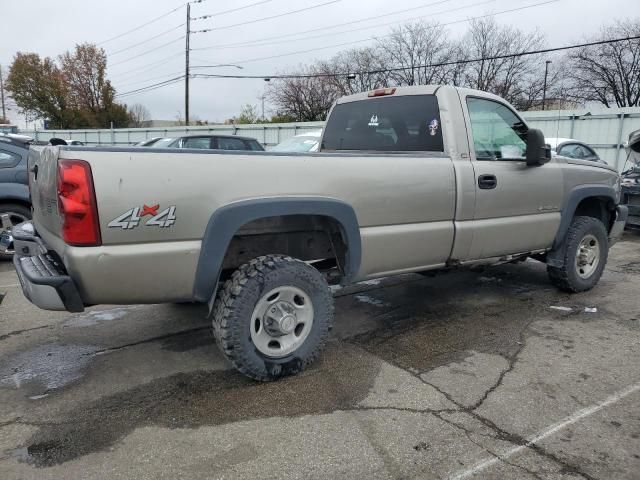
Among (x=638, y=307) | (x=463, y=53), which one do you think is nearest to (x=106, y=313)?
(x=638, y=307)

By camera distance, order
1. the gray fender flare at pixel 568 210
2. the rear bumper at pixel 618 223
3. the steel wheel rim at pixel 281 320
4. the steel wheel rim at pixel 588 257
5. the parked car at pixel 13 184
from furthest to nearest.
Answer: the parked car at pixel 13 184 < the rear bumper at pixel 618 223 < the steel wheel rim at pixel 588 257 < the gray fender flare at pixel 568 210 < the steel wheel rim at pixel 281 320

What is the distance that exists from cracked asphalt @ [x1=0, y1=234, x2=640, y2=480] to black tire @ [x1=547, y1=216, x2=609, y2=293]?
455 mm

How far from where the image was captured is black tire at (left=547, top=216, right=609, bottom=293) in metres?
5.31

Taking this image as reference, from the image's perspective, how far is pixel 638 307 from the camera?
525 centimetres

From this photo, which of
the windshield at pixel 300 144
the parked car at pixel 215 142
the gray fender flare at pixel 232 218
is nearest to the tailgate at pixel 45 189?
the gray fender flare at pixel 232 218

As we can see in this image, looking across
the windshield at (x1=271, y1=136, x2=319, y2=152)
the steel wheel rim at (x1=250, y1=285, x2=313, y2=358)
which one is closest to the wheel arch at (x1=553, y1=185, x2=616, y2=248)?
the steel wheel rim at (x1=250, y1=285, x2=313, y2=358)

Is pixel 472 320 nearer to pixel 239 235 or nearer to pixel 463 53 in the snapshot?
pixel 239 235

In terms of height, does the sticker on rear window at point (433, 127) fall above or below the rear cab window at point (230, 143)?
below

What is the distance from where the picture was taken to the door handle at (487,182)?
4.28 meters

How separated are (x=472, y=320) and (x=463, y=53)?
4356 cm

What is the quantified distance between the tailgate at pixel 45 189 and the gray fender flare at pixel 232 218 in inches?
32.2

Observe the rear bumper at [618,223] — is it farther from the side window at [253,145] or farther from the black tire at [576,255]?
the side window at [253,145]

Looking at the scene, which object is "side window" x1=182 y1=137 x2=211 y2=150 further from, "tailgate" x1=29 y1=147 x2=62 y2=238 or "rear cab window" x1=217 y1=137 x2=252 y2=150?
"tailgate" x1=29 y1=147 x2=62 y2=238

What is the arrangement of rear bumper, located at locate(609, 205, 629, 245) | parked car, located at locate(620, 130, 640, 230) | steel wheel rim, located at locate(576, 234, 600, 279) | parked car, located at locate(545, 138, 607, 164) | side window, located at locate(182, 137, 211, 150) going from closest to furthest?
steel wheel rim, located at locate(576, 234, 600, 279), rear bumper, located at locate(609, 205, 629, 245), parked car, located at locate(620, 130, 640, 230), side window, located at locate(182, 137, 211, 150), parked car, located at locate(545, 138, 607, 164)
